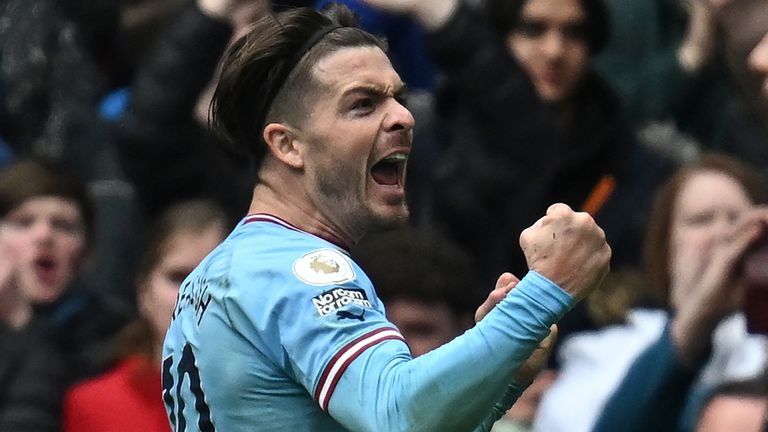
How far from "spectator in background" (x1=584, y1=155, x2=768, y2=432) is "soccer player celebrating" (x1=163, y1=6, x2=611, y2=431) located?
4.05 feet

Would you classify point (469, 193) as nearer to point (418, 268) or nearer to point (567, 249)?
point (418, 268)

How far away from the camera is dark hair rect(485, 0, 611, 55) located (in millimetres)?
5598

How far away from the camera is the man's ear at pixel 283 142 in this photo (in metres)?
3.11

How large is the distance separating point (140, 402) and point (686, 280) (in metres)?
1.53

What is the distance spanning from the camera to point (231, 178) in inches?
221

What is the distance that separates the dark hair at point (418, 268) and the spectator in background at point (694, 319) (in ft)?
1.43

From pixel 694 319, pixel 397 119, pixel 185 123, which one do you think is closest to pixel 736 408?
pixel 694 319

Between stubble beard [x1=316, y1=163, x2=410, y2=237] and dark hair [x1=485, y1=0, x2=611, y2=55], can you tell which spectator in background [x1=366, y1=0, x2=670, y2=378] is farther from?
stubble beard [x1=316, y1=163, x2=410, y2=237]

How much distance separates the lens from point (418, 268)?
5.02 m

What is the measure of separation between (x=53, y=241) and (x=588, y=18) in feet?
5.97

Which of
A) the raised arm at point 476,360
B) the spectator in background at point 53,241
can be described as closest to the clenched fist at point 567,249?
the raised arm at point 476,360

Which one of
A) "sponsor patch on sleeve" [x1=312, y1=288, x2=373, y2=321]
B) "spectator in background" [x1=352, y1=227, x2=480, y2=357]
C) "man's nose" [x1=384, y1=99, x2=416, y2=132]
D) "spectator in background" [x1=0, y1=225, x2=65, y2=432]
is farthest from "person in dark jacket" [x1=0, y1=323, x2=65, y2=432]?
"sponsor patch on sleeve" [x1=312, y1=288, x2=373, y2=321]

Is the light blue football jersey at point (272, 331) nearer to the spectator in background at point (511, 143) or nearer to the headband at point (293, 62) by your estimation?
the headband at point (293, 62)

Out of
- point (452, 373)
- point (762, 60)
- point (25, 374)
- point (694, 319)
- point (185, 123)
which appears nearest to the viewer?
point (452, 373)
